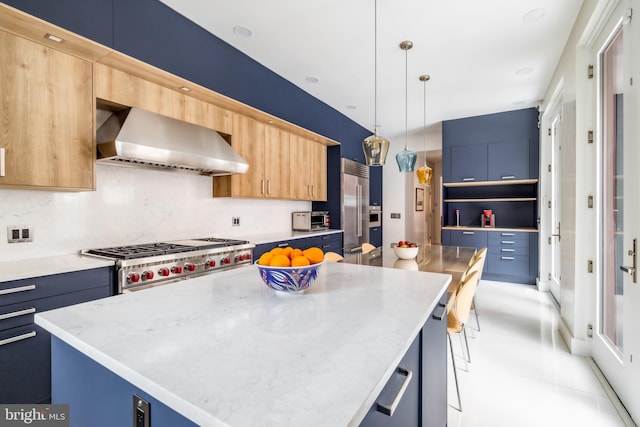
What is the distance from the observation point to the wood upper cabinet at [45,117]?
178cm

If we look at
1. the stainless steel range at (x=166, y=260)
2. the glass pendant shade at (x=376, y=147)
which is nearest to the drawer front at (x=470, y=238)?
the glass pendant shade at (x=376, y=147)

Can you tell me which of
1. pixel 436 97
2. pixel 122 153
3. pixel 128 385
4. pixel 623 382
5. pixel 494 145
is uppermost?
pixel 436 97

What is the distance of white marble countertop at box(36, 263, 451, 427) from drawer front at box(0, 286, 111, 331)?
0.95 metres

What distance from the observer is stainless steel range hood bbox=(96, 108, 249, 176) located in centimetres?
218

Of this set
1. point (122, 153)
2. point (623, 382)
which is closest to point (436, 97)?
point (623, 382)

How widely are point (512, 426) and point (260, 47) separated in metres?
3.71

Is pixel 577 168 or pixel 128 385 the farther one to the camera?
pixel 577 168

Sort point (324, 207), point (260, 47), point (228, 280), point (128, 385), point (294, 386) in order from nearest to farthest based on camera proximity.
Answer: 1. point (294, 386)
2. point (128, 385)
3. point (228, 280)
4. point (260, 47)
5. point (324, 207)

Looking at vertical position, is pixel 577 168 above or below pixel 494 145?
below

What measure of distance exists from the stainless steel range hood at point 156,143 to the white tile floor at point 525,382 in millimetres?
2585

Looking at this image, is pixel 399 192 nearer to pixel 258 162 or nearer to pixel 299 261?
pixel 258 162

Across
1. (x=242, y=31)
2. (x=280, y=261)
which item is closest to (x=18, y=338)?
(x=280, y=261)

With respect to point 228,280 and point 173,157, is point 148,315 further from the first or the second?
point 173,157

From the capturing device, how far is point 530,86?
13.9 ft
